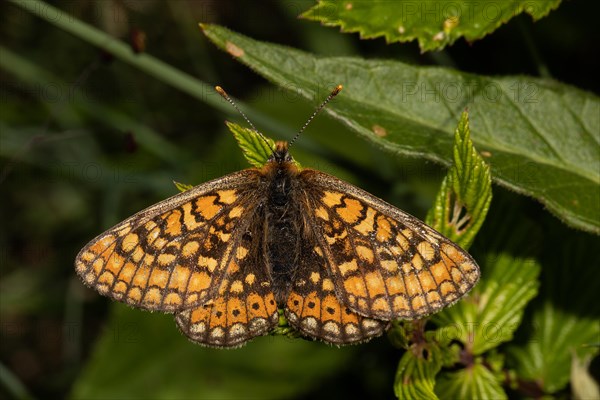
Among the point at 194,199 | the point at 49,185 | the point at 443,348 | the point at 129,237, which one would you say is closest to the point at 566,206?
the point at 443,348

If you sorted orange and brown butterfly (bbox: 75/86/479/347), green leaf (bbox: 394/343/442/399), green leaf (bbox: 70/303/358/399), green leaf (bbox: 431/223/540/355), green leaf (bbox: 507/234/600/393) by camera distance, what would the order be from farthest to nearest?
1. green leaf (bbox: 70/303/358/399)
2. green leaf (bbox: 507/234/600/393)
3. green leaf (bbox: 431/223/540/355)
4. orange and brown butterfly (bbox: 75/86/479/347)
5. green leaf (bbox: 394/343/442/399)

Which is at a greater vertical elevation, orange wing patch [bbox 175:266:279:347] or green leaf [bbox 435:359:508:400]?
green leaf [bbox 435:359:508:400]

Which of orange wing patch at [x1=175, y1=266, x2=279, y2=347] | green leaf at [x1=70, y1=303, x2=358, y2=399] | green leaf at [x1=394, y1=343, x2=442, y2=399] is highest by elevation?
green leaf at [x1=394, y1=343, x2=442, y2=399]

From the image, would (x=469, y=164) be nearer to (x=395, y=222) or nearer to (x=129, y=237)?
(x=395, y=222)

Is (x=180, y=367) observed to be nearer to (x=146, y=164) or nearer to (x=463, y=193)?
(x=146, y=164)

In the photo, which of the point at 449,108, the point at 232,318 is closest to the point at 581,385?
the point at 449,108

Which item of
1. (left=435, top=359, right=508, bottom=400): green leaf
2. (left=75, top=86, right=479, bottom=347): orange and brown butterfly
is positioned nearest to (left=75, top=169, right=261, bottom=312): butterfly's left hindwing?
(left=75, top=86, right=479, bottom=347): orange and brown butterfly

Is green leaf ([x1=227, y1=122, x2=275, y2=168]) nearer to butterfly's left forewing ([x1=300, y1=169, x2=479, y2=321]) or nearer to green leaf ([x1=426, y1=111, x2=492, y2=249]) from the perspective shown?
butterfly's left forewing ([x1=300, y1=169, x2=479, y2=321])

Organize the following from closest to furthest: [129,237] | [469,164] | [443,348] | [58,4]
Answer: [469,164], [443,348], [129,237], [58,4]
